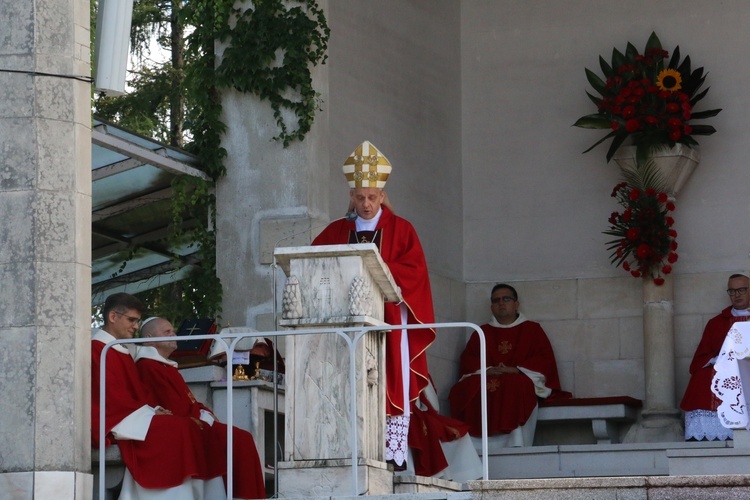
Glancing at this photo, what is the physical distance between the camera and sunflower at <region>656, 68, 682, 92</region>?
44.9 feet

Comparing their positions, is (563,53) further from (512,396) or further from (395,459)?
(395,459)

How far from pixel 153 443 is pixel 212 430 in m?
0.54

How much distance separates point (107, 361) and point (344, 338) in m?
1.58

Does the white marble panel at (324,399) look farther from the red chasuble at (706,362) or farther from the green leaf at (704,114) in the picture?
the green leaf at (704,114)

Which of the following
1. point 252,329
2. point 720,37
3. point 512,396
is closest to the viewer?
point 252,329

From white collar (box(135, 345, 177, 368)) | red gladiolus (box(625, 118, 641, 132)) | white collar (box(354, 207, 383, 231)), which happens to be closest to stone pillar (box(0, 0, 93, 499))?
white collar (box(135, 345, 177, 368))

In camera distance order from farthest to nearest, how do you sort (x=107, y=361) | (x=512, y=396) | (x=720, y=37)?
(x=720, y=37) → (x=512, y=396) → (x=107, y=361)

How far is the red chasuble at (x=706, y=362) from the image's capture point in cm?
1281

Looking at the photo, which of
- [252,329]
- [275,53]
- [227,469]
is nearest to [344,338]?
[227,469]

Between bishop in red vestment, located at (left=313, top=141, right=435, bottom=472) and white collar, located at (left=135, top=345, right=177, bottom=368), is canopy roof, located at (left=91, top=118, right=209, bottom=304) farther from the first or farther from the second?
bishop in red vestment, located at (left=313, top=141, right=435, bottom=472)

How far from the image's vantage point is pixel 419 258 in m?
10.1

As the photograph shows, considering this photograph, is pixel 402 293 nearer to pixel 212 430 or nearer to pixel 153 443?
pixel 212 430

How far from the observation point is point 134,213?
13.0m

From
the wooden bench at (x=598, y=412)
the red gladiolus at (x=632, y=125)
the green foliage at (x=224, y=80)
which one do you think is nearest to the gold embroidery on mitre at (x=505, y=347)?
the wooden bench at (x=598, y=412)
